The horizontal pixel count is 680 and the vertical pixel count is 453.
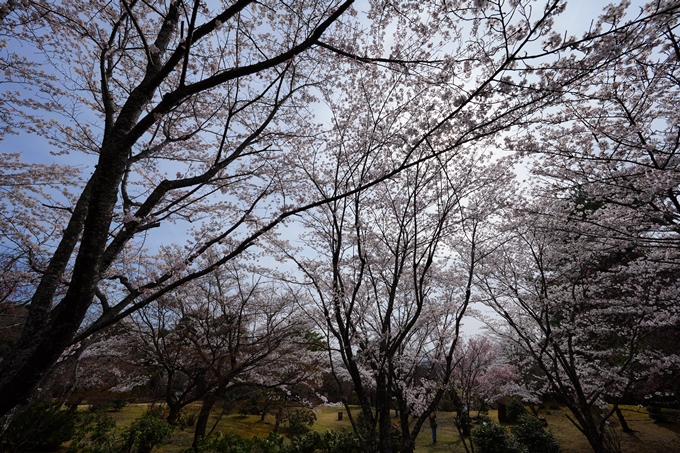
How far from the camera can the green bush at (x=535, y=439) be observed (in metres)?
11.2

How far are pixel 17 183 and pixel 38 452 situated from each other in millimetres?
8755

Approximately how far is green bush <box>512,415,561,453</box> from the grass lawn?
5.53 feet

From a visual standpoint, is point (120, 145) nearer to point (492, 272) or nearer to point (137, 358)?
point (492, 272)

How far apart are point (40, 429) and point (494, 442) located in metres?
15.8

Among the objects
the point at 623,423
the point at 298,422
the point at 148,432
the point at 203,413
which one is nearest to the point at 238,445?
the point at 203,413

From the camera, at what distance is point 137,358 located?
11219 millimetres

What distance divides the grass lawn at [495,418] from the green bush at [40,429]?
10.5 ft

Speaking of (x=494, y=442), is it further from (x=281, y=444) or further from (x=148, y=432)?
(x=148, y=432)

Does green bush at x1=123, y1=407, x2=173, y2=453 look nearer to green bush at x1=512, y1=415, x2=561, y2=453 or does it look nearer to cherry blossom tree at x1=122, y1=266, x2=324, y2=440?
cherry blossom tree at x1=122, y1=266, x2=324, y2=440

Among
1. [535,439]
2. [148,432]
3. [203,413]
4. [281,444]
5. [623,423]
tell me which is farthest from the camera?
[623,423]

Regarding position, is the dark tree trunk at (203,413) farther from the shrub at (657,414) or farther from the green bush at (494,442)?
the shrub at (657,414)

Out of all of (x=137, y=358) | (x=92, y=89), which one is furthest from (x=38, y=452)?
(x=92, y=89)

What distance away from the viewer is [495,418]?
63.4 ft

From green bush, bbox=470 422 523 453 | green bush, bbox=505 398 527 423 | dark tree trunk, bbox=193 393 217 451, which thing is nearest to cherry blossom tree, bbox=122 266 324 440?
dark tree trunk, bbox=193 393 217 451
